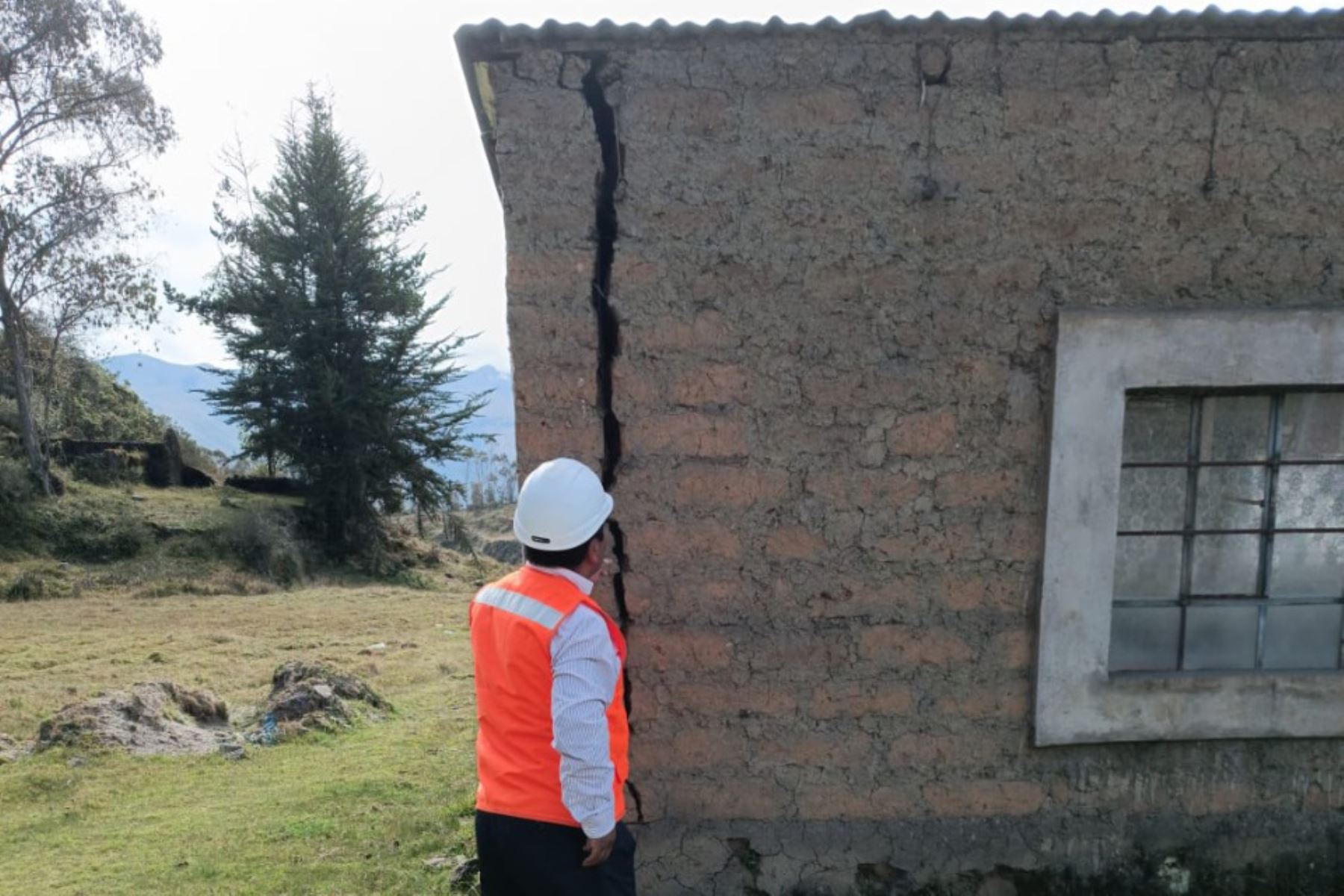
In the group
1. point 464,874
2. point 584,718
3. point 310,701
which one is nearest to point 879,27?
point 584,718

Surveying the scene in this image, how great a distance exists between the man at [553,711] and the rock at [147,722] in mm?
5103

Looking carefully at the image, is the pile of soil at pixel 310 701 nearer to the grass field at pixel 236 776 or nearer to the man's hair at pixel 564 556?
the grass field at pixel 236 776

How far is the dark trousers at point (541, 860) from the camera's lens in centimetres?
236

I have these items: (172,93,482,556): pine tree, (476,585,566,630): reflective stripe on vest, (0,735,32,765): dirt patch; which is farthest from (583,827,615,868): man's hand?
(172,93,482,556): pine tree

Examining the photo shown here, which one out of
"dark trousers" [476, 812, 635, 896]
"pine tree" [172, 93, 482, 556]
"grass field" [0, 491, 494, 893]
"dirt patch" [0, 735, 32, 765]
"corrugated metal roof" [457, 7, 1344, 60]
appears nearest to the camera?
"dark trousers" [476, 812, 635, 896]

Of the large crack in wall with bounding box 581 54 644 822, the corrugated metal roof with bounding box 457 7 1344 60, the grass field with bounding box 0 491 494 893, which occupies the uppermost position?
the corrugated metal roof with bounding box 457 7 1344 60

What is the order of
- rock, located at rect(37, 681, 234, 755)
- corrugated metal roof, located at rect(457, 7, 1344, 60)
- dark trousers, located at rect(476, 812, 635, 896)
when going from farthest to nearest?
rock, located at rect(37, 681, 234, 755), corrugated metal roof, located at rect(457, 7, 1344, 60), dark trousers, located at rect(476, 812, 635, 896)

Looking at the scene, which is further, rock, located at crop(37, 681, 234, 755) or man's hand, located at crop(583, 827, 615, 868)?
rock, located at crop(37, 681, 234, 755)

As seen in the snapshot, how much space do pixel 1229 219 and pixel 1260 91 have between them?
463 millimetres

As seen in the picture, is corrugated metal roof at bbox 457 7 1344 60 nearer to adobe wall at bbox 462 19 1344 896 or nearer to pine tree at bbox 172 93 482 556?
adobe wall at bbox 462 19 1344 896

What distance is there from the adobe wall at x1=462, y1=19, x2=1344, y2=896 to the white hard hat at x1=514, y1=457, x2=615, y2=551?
860 mm

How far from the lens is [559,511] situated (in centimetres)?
237

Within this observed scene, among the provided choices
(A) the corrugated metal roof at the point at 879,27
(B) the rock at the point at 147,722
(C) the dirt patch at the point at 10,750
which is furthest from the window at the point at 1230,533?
(C) the dirt patch at the point at 10,750

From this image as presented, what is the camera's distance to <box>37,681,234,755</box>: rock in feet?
20.5
